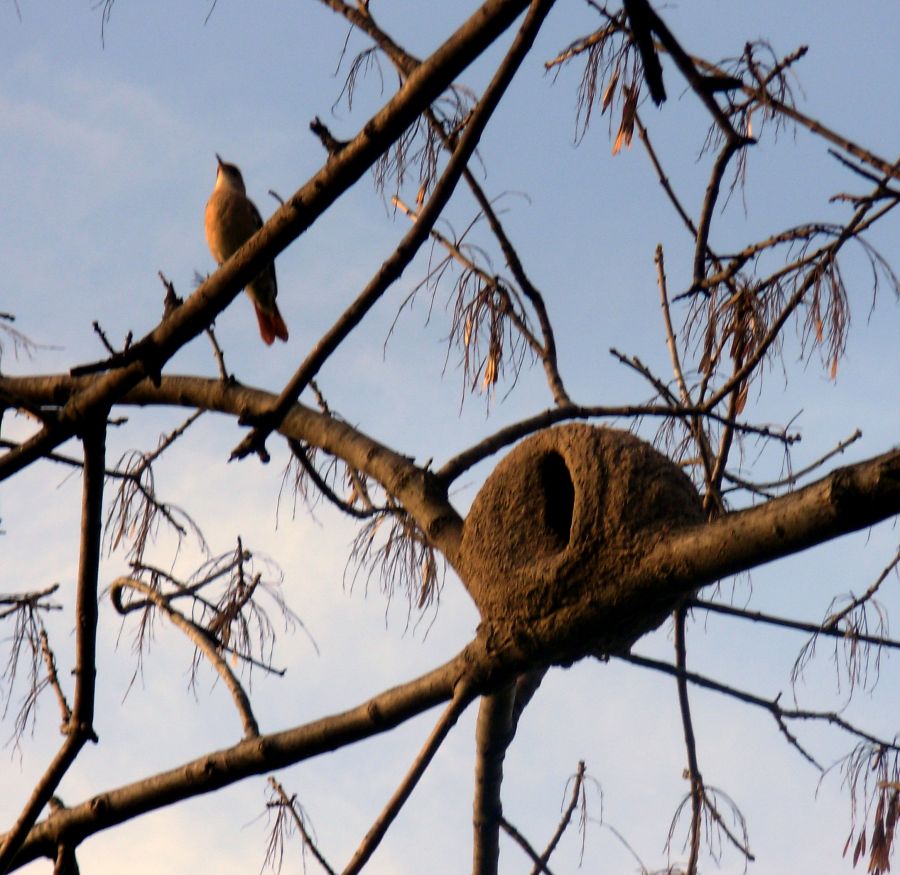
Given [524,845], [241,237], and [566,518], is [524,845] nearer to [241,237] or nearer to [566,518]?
[566,518]

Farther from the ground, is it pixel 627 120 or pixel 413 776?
pixel 627 120

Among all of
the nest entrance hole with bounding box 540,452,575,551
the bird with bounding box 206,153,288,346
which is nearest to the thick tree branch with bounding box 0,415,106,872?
the nest entrance hole with bounding box 540,452,575,551

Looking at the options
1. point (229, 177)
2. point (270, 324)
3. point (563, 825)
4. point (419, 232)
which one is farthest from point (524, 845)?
point (229, 177)

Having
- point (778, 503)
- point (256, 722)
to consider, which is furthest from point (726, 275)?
point (256, 722)

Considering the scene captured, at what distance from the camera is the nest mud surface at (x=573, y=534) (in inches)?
109

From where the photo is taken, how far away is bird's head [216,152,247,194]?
8.12 m

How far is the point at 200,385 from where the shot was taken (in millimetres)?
3793

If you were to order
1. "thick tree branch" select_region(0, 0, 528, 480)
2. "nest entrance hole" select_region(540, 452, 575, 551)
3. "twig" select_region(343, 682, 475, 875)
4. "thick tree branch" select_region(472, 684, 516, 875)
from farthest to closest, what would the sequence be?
"thick tree branch" select_region(472, 684, 516, 875)
"nest entrance hole" select_region(540, 452, 575, 551)
"twig" select_region(343, 682, 475, 875)
"thick tree branch" select_region(0, 0, 528, 480)

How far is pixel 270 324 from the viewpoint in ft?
25.9

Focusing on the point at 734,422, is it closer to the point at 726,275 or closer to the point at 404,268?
the point at 726,275

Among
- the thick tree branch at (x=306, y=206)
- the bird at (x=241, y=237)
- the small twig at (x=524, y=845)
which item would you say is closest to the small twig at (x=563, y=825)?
the small twig at (x=524, y=845)

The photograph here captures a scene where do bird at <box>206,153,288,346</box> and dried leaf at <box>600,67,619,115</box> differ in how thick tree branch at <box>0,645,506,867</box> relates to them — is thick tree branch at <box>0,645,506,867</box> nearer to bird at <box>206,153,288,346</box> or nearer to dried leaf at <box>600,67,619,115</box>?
dried leaf at <box>600,67,619,115</box>

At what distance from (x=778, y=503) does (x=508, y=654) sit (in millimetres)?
763

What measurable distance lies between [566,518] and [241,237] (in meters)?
4.53
